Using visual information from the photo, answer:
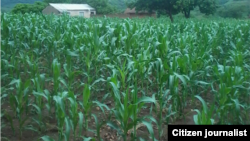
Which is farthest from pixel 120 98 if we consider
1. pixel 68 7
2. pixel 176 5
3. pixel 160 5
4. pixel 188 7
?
pixel 68 7

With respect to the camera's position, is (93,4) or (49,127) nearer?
(49,127)

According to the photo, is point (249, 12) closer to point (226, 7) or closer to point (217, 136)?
point (226, 7)

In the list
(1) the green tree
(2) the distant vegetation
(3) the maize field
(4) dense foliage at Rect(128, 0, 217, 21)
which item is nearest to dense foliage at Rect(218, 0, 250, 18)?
(2) the distant vegetation

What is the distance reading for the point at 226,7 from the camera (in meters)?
40.3

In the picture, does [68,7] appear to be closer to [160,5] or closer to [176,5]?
[160,5]

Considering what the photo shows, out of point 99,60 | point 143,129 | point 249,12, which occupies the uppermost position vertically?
point 249,12

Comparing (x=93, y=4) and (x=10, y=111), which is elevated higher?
(x=93, y=4)

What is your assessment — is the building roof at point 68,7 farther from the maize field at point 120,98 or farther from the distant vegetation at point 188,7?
the maize field at point 120,98

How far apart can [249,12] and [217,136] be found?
42.5 metres

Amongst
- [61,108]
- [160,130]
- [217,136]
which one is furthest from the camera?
[160,130]

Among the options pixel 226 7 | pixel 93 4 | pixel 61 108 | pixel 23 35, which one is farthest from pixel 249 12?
pixel 61 108

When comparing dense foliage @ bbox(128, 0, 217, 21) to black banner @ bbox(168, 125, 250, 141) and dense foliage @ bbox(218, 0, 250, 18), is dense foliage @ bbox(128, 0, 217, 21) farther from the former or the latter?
black banner @ bbox(168, 125, 250, 141)

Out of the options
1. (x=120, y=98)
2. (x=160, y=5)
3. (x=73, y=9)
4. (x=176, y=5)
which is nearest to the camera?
(x=120, y=98)

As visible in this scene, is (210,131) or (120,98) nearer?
(210,131)
